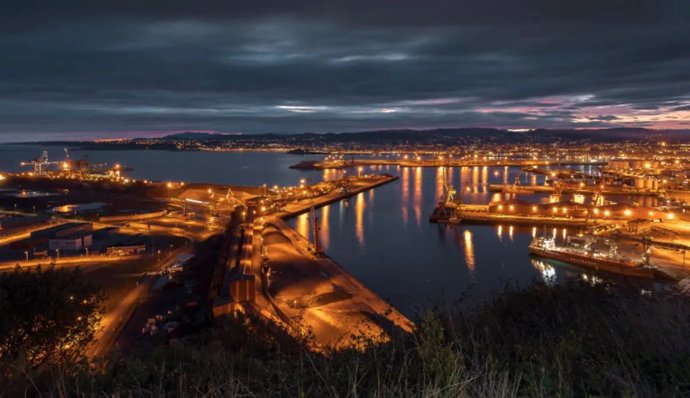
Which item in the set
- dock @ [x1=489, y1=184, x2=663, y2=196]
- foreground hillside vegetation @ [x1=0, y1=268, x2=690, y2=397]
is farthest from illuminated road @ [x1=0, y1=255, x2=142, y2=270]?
dock @ [x1=489, y1=184, x2=663, y2=196]

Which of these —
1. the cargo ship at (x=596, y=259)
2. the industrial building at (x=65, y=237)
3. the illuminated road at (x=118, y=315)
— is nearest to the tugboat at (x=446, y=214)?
the cargo ship at (x=596, y=259)

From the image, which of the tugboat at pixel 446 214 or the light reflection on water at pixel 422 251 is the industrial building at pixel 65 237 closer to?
the light reflection on water at pixel 422 251

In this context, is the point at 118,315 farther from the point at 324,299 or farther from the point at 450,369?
the point at 450,369

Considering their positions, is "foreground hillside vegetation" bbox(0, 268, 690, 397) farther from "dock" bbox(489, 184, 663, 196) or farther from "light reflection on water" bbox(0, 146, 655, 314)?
"dock" bbox(489, 184, 663, 196)

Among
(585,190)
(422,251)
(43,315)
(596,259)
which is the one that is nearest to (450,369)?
(43,315)

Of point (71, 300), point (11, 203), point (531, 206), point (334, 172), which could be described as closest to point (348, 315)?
point (71, 300)

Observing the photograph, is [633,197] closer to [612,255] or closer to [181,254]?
[612,255]
